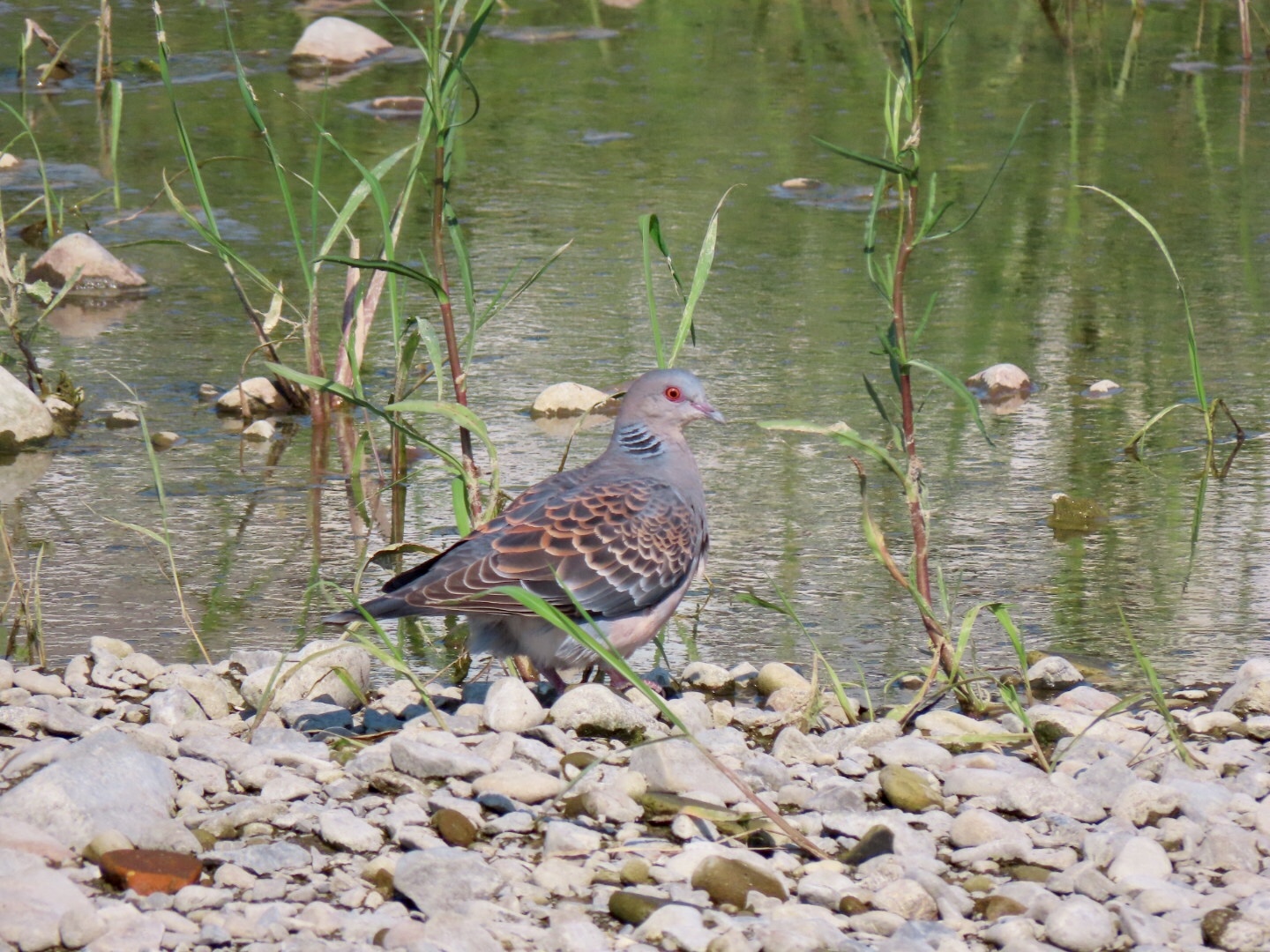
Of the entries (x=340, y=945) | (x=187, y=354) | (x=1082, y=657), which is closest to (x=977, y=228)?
(x=187, y=354)

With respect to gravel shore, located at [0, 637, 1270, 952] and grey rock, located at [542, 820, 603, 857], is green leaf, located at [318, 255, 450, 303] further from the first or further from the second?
grey rock, located at [542, 820, 603, 857]

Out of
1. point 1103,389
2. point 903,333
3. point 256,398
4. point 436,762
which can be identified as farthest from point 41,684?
point 1103,389

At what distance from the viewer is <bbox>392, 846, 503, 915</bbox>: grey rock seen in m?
3.18

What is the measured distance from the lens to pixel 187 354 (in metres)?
7.16

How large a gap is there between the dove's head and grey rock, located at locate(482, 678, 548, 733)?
3.33 ft

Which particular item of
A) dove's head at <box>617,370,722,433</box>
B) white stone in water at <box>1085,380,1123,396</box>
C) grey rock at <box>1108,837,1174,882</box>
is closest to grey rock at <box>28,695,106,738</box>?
dove's head at <box>617,370,722,433</box>

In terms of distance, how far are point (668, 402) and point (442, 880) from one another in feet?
6.52

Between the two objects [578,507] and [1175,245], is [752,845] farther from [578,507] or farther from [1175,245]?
[1175,245]

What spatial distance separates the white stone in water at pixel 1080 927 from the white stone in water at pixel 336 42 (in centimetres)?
1008

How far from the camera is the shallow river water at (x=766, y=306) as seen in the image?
5113mm

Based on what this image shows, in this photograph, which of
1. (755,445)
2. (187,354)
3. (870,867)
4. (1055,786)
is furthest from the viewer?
(187,354)

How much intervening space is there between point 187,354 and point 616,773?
3.96m

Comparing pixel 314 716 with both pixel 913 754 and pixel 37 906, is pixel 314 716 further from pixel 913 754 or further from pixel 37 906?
pixel 913 754

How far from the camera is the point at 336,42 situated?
12.4 meters
